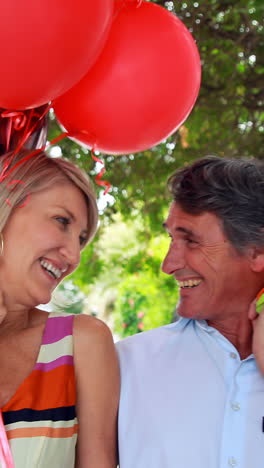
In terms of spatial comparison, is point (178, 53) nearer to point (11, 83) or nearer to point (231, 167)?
point (11, 83)

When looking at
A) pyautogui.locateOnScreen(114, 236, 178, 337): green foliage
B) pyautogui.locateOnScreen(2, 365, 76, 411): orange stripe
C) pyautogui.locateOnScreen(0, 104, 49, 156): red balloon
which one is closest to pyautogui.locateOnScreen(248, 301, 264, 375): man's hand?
pyautogui.locateOnScreen(2, 365, 76, 411): orange stripe

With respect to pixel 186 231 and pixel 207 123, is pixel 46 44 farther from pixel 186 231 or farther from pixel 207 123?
pixel 207 123

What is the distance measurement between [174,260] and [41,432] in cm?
81

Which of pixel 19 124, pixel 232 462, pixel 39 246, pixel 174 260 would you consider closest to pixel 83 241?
pixel 39 246

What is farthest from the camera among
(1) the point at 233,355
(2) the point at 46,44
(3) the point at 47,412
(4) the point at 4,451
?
(1) the point at 233,355

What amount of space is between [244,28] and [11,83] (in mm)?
2236

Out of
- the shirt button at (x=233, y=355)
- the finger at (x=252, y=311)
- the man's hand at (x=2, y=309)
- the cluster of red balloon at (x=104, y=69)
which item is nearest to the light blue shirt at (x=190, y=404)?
the shirt button at (x=233, y=355)

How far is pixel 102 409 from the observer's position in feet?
6.19

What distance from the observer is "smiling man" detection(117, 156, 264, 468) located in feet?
6.13

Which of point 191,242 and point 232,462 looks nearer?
point 232,462

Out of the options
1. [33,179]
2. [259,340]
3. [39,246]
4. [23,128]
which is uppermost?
[23,128]

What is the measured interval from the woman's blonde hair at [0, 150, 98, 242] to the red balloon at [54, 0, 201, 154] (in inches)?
7.1

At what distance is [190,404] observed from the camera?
6.42ft

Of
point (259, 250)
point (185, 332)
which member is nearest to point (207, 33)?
point (259, 250)
